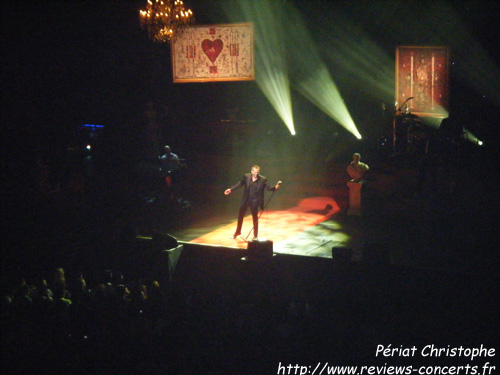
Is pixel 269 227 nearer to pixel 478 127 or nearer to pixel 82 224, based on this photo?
pixel 82 224

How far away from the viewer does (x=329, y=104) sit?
46.1 ft

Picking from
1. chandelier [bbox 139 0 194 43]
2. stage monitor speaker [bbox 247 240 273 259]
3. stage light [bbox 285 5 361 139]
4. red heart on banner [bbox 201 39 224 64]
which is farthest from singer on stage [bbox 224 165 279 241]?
stage light [bbox 285 5 361 139]

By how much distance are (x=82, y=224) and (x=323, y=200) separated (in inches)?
260

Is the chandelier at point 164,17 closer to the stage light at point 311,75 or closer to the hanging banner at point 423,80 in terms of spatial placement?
the stage light at point 311,75

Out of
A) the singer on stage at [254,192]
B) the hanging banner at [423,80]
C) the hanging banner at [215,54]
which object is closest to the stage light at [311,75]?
the hanging banner at [423,80]

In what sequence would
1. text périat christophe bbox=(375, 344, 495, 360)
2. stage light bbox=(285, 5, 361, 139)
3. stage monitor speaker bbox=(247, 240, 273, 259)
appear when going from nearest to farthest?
1. text périat christophe bbox=(375, 344, 495, 360)
2. stage monitor speaker bbox=(247, 240, 273, 259)
3. stage light bbox=(285, 5, 361, 139)

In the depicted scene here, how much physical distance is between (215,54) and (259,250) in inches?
254

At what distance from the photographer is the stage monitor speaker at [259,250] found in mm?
7484

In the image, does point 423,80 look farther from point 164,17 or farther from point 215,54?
point 164,17

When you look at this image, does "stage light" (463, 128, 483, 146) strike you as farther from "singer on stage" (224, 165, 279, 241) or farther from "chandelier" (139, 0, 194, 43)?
"chandelier" (139, 0, 194, 43)

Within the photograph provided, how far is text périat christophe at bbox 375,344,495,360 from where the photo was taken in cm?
564

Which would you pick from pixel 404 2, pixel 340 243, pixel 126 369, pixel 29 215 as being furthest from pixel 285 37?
pixel 126 369

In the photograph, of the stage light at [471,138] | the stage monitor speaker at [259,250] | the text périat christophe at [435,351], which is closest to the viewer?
the text périat christophe at [435,351]

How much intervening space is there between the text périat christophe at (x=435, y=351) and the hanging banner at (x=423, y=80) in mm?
7868
